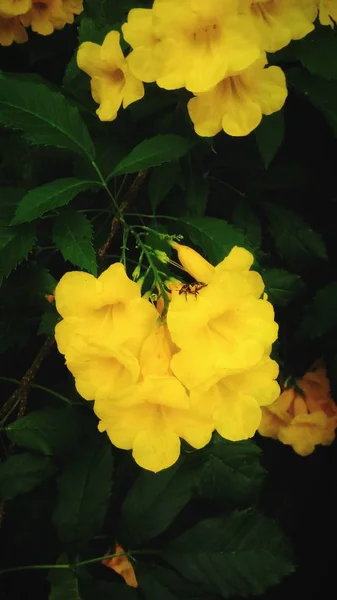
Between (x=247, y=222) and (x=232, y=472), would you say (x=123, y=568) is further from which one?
(x=247, y=222)

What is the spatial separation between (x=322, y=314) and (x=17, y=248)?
718 millimetres

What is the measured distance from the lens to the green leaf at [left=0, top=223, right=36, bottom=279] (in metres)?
0.90

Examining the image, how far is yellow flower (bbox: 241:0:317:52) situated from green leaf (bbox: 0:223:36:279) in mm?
505

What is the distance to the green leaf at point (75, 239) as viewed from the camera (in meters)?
0.89

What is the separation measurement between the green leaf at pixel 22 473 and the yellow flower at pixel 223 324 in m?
0.60

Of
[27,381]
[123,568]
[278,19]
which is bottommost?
[123,568]

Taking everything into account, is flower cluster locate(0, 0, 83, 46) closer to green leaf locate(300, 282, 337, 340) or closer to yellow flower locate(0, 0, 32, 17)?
yellow flower locate(0, 0, 32, 17)

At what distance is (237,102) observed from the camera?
2.97ft

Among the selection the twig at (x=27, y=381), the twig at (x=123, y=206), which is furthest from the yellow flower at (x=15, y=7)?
the twig at (x=27, y=381)

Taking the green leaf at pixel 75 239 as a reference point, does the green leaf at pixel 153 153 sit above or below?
above

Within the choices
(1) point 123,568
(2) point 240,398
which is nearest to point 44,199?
(2) point 240,398

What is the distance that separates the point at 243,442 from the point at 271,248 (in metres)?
0.56

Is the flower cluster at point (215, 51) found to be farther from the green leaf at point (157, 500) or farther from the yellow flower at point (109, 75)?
the green leaf at point (157, 500)

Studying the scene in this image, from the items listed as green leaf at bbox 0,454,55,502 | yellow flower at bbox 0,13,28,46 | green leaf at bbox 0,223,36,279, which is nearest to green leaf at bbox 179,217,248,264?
green leaf at bbox 0,223,36,279
